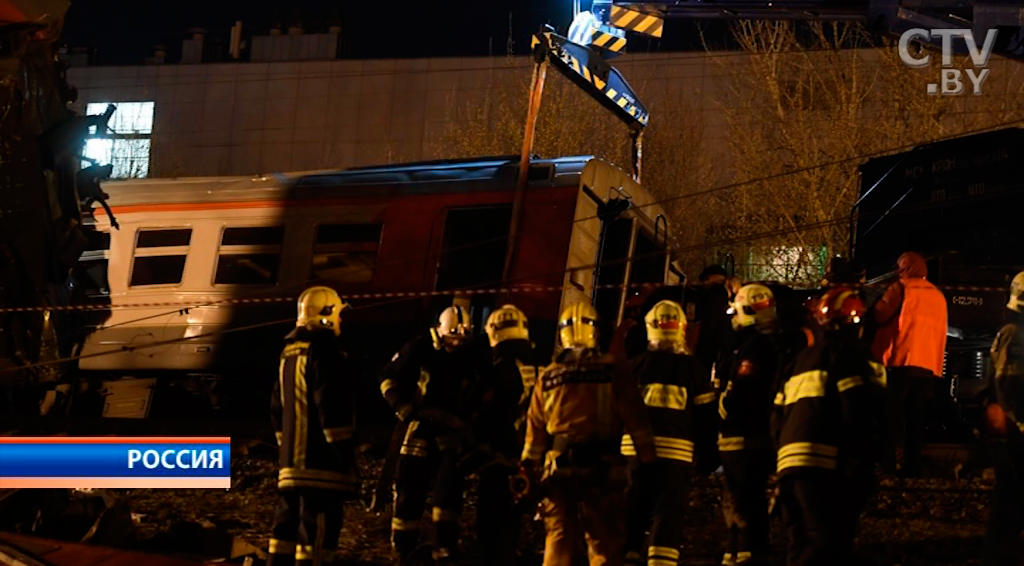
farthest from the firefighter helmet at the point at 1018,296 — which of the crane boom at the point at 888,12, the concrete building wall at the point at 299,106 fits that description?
the concrete building wall at the point at 299,106

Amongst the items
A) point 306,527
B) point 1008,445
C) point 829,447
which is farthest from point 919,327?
point 306,527

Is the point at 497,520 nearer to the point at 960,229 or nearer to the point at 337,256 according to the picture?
the point at 337,256

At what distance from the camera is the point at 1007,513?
7629 mm

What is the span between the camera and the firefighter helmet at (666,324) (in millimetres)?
8695

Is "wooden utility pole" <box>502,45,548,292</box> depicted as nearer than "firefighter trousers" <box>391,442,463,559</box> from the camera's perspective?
No

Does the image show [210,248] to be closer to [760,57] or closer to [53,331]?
[53,331]

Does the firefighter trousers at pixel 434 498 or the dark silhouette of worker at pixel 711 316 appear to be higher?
the dark silhouette of worker at pixel 711 316

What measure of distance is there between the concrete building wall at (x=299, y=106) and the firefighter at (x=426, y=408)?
28557 millimetres

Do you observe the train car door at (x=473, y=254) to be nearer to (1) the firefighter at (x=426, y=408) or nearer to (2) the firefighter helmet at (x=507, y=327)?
(1) the firefighter at (x=426, y=408)

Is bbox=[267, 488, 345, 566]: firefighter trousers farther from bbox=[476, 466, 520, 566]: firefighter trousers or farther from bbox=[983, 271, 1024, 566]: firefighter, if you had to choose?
bbox=[983, 271, 1024, 566]: firefighter

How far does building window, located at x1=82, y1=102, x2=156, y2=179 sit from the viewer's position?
1667 inches

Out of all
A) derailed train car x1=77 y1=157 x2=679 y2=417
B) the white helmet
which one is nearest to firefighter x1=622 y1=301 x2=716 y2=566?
the white helmet

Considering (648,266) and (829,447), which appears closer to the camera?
(829,447)

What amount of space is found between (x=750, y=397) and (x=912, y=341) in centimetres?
247
